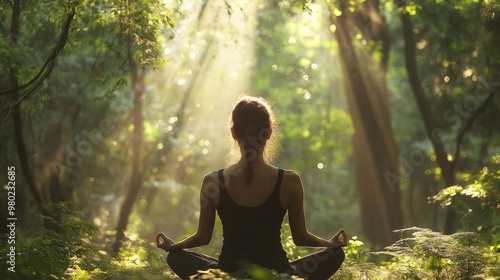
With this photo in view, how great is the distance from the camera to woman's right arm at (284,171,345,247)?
516cm

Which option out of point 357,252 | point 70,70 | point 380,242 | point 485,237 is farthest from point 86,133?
point 485,237

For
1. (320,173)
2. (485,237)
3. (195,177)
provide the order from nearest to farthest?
(485,237), (195,177), (320,173)

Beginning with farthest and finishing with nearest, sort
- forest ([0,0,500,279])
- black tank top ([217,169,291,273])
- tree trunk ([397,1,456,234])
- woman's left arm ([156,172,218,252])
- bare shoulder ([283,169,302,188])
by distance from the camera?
tree trunk ([397,1,456,234])
forest ([0,0,500,279])
woman's left arm ([156,172,218,252])
bare shoulder ([283,169,302,188])
black tank top ([217,169,291,273])

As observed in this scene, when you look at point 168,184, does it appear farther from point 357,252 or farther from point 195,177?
point 357,252

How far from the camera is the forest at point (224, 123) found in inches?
245

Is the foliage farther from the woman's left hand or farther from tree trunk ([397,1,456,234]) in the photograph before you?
tree trunk ([397,1,456,234])

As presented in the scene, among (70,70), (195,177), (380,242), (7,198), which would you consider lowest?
(380,242)

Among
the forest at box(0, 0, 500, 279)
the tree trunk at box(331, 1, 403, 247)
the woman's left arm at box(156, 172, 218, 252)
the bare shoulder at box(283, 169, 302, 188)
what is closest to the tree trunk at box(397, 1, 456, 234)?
the forest at box(0, 0, 500, 279)

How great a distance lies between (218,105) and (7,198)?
1470cm

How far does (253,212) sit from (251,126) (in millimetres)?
675

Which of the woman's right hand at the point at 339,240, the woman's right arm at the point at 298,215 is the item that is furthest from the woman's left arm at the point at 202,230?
the woman's right hand at the point at 339,240

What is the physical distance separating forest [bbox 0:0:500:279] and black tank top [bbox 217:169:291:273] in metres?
0.28

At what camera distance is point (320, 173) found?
30656 mm

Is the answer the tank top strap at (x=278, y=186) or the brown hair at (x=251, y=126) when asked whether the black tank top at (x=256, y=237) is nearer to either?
the tank top strap at (x=278, y=186)
